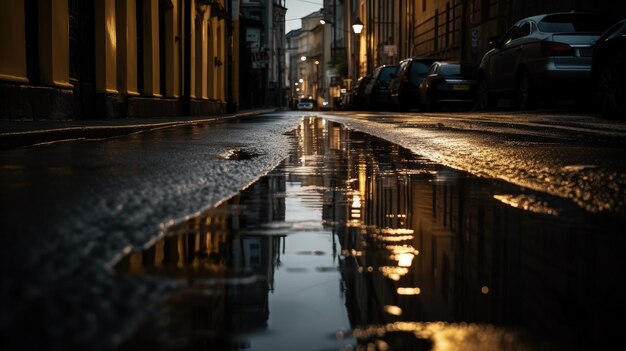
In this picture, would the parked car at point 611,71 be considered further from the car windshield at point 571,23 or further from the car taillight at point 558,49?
the car windshield at point 571,23

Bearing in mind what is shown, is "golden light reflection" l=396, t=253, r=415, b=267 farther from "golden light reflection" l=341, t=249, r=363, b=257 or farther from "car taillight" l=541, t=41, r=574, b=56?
"car taillight" l=541, t=41, r=574, b=56

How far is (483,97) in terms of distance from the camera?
20047 millimetres

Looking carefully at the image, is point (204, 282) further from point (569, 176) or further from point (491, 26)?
point (491, 26)

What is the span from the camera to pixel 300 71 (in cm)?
16825

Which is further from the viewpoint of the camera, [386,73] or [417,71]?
[386,73]

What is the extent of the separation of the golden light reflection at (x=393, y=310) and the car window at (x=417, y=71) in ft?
81.0

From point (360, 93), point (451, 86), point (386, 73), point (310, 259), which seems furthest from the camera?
point (360, 93)

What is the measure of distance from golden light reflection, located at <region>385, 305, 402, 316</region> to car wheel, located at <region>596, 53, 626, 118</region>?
8.19 meters

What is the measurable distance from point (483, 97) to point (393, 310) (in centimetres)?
1876

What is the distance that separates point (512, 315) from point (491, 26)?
88.3 feet

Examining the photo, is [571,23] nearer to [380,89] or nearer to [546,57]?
[546,57]

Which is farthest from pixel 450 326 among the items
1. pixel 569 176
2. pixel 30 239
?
pixel 569 176

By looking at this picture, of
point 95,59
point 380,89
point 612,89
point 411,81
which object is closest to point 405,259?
point 612,89

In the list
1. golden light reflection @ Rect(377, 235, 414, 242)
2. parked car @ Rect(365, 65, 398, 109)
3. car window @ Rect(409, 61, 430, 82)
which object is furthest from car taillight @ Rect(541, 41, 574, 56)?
parked car @ Rect(365, 65, 398, 109)
